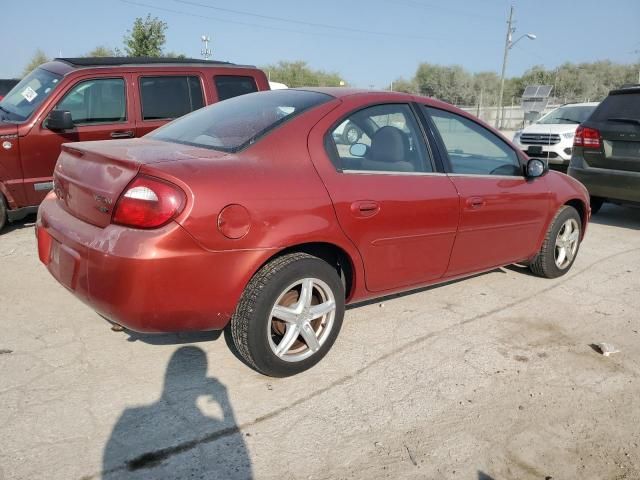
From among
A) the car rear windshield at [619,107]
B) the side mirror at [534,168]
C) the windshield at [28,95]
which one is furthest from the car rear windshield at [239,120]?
the car rear windshield at [619,107]

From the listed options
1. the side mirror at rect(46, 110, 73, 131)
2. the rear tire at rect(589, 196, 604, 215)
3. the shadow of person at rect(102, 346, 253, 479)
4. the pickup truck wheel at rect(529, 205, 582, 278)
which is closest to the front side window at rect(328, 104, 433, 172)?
the shadow of person at rect(102, 346, 253, 479)

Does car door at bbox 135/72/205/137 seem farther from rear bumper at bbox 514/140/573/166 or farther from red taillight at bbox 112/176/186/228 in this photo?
rear bumper at bbox 514/140/573/166

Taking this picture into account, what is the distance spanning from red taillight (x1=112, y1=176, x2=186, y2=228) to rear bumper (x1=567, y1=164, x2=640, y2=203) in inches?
230

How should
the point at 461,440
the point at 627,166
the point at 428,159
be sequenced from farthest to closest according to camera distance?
the point at 627,166 → the point at 428,159 → the point at 461,440

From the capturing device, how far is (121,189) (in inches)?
99.3

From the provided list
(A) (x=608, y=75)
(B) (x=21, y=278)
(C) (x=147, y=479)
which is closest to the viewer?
(C) (x=147, y=479)

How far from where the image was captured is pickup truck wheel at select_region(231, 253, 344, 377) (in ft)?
8.99

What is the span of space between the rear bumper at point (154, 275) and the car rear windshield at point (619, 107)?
582 cm

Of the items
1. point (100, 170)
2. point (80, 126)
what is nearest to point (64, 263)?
point (100, 170)

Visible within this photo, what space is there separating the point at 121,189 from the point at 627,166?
6.11m

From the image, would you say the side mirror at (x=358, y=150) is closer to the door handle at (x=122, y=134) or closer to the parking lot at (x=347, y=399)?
the parking lot at (x=347, y=399)

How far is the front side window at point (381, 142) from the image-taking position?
10.4 feet

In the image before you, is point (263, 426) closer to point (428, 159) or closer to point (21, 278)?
point (428, 159)

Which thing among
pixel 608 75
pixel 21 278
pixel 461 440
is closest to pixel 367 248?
pixel 461 440
